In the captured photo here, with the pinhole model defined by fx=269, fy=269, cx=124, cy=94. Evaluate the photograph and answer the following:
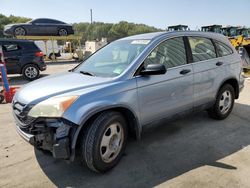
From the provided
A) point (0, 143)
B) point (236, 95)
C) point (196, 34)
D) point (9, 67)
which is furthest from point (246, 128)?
point (9, 67)

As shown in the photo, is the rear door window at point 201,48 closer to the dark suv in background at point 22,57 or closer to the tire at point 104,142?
the tire at point 104,142

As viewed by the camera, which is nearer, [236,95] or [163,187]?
[163,187]

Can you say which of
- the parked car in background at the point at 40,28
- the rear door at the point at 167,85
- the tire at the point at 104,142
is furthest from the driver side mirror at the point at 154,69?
the parked car in background at the point at 40,28

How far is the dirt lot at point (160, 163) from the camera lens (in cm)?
328

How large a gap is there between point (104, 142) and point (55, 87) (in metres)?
0.95

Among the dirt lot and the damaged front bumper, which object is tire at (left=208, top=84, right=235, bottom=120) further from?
the damaged front bumper

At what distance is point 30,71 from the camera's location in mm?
12070

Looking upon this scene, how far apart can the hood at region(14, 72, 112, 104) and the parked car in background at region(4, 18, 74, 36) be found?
58.8 ft

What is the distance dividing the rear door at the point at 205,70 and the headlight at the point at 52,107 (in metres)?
2.30

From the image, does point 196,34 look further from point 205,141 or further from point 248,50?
point 248,50

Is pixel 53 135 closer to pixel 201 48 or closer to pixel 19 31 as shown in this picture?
pixel 201 48

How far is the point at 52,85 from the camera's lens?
361 centimetres

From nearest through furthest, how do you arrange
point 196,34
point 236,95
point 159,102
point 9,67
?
point 159,102 < point 196,34 < point 236,95 < point 9,67

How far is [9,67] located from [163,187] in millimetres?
10207
